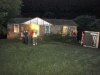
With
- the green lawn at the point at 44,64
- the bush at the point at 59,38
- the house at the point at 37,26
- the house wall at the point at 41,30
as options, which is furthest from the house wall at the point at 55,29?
the green lawn at the point at 44,64

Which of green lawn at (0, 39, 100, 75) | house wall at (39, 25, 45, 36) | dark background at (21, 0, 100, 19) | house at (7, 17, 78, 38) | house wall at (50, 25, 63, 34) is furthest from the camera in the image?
dark background at (21, 0, 100, 19)

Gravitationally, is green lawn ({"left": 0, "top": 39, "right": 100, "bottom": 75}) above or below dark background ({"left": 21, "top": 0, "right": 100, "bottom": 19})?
A: below

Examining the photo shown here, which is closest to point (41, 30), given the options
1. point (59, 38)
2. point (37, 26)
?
point (37, 26)

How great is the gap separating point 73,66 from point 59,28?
2942cm

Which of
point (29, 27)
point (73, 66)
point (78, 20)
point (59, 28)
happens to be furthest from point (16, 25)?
point (73, 66)

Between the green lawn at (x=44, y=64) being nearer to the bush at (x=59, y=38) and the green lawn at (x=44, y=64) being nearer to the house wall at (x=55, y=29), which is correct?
the bush at (x=59, y=38)

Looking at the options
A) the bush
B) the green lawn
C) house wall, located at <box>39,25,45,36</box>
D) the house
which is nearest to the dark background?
the house

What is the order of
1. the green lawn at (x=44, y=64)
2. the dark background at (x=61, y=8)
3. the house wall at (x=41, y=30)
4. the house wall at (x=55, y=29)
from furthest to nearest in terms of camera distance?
the dark background at (x=61, y=8) → the house wall at (x=55, y=29) → the house wall at (x=41, y=30) → the green lawn at (x=44, y=64)

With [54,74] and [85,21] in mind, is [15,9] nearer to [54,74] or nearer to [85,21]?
[54,74]

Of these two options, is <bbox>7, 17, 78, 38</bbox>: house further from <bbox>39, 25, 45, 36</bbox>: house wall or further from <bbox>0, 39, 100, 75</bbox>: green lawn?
<bbox>0, 39, 100, 75</bbox>: green lawn

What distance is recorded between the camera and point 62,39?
38.7 metres

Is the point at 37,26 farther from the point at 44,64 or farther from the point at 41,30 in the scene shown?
the point at 44,64

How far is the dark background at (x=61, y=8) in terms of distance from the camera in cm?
7306

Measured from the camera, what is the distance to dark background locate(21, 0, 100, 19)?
240ft
